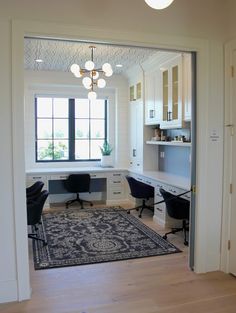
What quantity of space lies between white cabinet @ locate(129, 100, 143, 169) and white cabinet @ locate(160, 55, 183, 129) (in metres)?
1.08

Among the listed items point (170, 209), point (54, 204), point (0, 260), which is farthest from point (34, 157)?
point (0, 260)

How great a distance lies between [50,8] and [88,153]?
4.91 m

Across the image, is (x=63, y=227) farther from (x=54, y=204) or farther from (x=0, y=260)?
(x=0, y=260)

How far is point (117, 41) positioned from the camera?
2984mm

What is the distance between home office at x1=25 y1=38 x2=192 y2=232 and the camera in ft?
17.7

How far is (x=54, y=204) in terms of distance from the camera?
7.10 m

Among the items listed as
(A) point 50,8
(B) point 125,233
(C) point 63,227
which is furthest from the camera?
(C) point 63,227

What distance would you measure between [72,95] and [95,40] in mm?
4389

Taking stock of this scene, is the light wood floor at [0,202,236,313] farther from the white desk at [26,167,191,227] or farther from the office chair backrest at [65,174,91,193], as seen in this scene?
the office chair backrest at [65,174,91,193]

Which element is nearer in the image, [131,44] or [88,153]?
[131,44]

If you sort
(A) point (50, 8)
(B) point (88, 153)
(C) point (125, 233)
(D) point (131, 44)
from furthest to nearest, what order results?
(B) point (88, 153) < (C) point (125, 233) < (D) point (131, 44) < (A) point (50, 8)

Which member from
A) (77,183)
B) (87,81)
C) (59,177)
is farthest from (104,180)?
(87,81)

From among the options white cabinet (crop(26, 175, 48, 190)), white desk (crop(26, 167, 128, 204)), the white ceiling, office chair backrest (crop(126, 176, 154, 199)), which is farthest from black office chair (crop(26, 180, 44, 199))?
the white ceiling

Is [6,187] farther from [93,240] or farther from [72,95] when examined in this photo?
[72,95]
